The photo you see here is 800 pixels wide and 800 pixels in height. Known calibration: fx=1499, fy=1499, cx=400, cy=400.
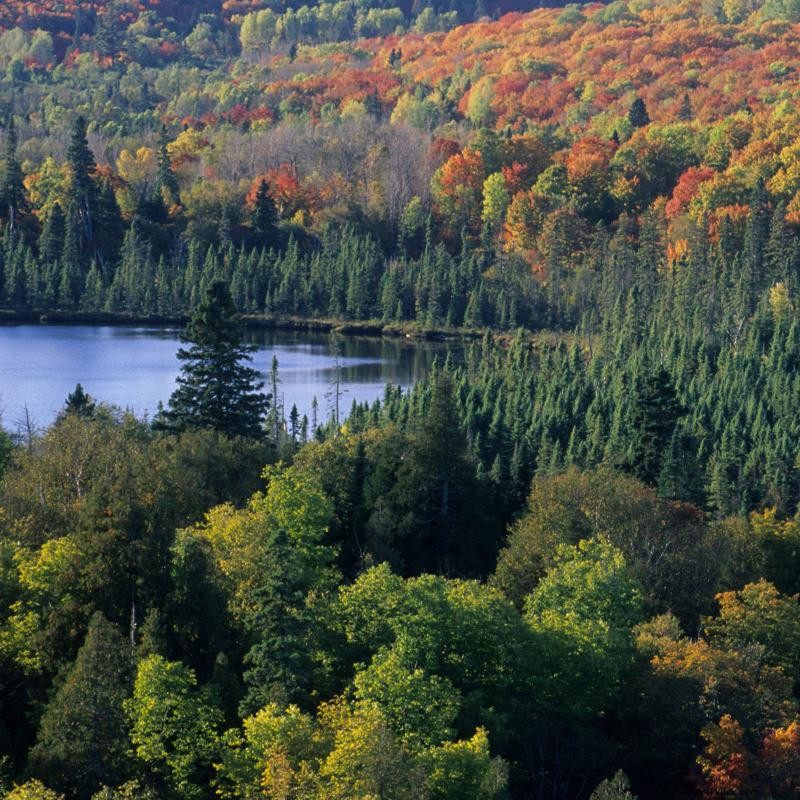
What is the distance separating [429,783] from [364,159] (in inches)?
4699

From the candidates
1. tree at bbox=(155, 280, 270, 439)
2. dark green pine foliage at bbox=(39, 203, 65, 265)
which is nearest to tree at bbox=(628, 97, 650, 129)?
dark green pine foliage at bbox=(39, 203, 65, 265)

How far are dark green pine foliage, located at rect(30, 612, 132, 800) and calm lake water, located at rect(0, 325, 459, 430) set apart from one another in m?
38.7

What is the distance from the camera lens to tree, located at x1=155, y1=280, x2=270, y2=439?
2025 inches

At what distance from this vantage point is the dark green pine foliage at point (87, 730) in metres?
28.5

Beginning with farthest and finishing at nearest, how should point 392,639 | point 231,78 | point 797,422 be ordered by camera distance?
point 231,78 < point 797,422 < point 392,639

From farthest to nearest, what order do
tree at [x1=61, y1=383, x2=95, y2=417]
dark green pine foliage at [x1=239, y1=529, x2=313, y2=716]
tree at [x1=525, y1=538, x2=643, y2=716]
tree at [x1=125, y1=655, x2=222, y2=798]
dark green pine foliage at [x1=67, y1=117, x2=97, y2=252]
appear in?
dark green pine foliage at [x1=67, y1=117, x2=97, y2=252]
tree at [x1=61, y1=383, x2=95, y2=417]
tree at [x1=525, y1=538, x2=643, y2=716]
dark green pine foliage at [x1=239, y1=529, x2=313, y2=716]
tree at [x1=125, y1=655, x2=222, y2=798]

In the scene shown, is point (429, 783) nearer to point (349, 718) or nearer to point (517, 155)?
point (349, 718)

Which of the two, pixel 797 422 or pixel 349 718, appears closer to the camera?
pixel 349 718

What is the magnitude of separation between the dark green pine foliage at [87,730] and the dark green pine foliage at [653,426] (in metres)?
29.0

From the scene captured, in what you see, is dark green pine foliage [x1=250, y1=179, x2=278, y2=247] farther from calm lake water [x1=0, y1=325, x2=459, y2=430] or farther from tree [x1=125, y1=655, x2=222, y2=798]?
tree [x1=125, y1=655, x2=222, y2=798]

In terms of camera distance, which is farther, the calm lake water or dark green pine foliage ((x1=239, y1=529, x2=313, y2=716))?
the calm lake water

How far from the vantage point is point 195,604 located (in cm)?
3266

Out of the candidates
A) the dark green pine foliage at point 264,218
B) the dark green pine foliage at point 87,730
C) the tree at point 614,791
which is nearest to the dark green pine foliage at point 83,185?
the dark green pine foliage at point 264,218

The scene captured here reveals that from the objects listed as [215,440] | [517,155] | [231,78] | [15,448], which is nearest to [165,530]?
[215,440]
